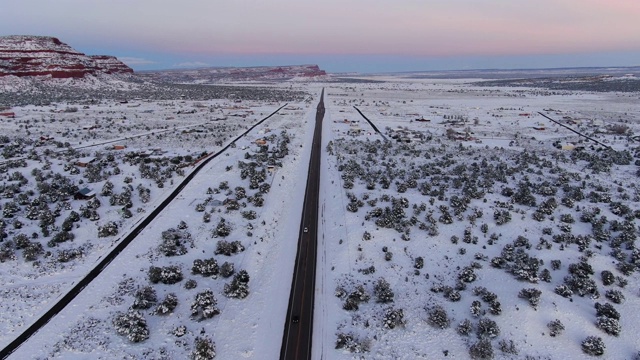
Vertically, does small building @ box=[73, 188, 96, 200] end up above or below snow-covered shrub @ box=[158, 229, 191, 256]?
above

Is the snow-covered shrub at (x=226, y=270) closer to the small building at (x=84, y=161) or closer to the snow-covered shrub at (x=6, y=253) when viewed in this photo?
the snow-covered shrub at (x=6, y=253)

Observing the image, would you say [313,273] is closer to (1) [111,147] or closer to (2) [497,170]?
(2) [497,170]

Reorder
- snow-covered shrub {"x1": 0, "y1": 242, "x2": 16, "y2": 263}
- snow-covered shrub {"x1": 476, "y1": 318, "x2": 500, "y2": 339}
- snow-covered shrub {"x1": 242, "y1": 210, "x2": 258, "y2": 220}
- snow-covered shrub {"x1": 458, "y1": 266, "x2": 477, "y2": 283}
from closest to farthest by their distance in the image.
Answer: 1. snow-covered shrub {"x1": 476, "y1": 318, "x2": 500, "y2": 339}
2. snow-covered shrub {"x1": 458, "y1": 266, "x2": 477, "y2": 283}
3. snow-covered shrub {"x1": 0, "y1": 242, "x2": 16, "y2": 263}
4. snow-covered shrub {"x1": 242, "y1": 210, "x2": 258, "y2": 220}

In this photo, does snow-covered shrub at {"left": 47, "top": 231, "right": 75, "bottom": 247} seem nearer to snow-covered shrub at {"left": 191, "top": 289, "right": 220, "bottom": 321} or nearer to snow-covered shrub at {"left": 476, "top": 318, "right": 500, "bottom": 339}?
snow-covered shrub at {"left": 191, "top": 289, "right": 220, "bottom": 321}

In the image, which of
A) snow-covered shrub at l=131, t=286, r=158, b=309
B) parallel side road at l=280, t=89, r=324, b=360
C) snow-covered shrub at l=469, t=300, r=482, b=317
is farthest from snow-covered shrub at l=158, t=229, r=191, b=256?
snow-covered shrub at l=469, t=300, r=482, b=317

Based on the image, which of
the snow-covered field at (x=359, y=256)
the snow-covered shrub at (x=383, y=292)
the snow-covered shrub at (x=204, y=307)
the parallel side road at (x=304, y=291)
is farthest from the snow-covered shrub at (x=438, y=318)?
the snow-covered shrub at (x=204, y=307)

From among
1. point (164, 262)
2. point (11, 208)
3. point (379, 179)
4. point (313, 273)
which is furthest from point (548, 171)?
point (11, 208)
